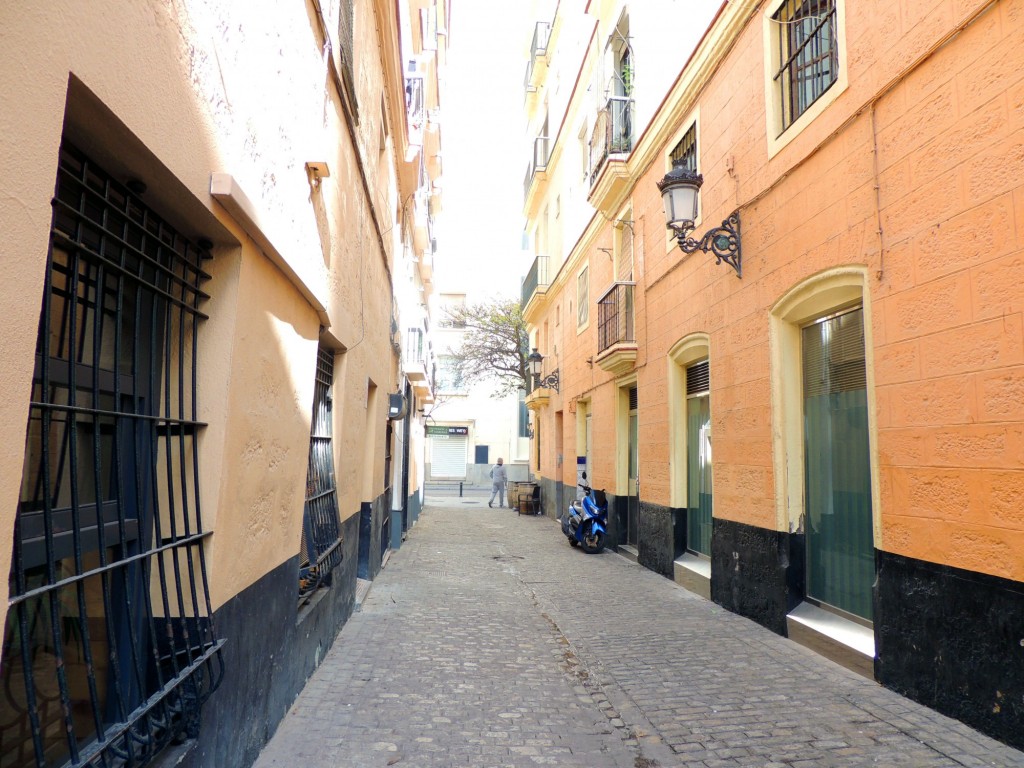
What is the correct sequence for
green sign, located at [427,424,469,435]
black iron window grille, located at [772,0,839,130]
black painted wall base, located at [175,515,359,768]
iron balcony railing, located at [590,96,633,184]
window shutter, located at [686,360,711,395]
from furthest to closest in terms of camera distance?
1. green sign, located at [427,424,469,435]
2. iron balcony railing, located at [590,96,633,184]
3. window shutter, located at [686,360,711,395]
4. black iron window grille, located at [772,0,839,130]
5. black painted wall base, located at [175,515,359,768]

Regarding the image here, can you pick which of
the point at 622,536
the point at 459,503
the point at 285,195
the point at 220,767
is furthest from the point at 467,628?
the point at 459,503

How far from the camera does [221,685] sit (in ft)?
9.41

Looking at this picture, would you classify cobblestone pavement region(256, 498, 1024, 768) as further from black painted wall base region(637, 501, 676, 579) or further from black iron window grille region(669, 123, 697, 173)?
black iron window grille region(669, 123, 697, 173)

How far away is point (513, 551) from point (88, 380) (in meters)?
10.4

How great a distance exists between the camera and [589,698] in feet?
15.4

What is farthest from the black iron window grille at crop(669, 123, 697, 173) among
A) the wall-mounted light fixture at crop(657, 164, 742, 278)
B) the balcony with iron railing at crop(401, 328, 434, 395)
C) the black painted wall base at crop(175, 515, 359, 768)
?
the black painted wall base at crop(175, 515, 359, 768)

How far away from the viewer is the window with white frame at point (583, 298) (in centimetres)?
1446

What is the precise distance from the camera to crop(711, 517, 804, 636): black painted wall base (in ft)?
20.1

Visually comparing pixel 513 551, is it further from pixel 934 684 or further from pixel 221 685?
pixel 221 685

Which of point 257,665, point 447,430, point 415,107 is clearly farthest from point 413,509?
point 447,430

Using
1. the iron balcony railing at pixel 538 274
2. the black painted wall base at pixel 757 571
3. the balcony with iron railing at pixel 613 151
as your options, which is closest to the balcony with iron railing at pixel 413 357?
the balcony with iron railing at pixel 613 151

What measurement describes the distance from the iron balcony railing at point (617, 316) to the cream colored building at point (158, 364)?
22.4 feet

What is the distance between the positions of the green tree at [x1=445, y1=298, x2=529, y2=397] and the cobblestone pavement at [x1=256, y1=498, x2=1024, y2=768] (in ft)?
65.2

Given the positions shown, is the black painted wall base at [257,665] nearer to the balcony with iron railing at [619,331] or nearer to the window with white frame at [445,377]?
the balcony with iron railing at [619,331]
